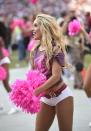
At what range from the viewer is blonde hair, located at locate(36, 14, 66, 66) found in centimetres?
536

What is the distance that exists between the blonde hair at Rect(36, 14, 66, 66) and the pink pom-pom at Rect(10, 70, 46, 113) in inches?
11.6

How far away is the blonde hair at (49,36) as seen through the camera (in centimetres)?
536

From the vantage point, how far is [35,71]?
5523 mm

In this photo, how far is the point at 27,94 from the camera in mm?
5305

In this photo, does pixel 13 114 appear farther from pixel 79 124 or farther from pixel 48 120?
pixel 48 120

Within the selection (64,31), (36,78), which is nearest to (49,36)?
(36,78)

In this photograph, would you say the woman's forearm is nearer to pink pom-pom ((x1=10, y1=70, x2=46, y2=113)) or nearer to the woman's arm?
the woman's arm

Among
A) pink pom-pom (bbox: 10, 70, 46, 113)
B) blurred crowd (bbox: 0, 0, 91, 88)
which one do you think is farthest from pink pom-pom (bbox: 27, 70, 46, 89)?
blurred crowd (bbox: 0, 0, 91, 88)

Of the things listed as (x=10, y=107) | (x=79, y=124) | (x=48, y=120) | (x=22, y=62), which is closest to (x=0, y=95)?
(x=10, y=107)

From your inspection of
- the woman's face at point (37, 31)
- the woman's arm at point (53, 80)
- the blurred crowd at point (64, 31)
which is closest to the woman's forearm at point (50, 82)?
the woman's arm at point (53, 80)

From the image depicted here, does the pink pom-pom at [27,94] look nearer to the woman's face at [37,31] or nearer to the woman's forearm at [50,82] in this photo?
the woman's forearm at [50,82]

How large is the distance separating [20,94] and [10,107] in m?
4.71

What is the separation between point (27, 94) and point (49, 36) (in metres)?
0.67

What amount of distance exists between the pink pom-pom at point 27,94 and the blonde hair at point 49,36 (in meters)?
0.30
